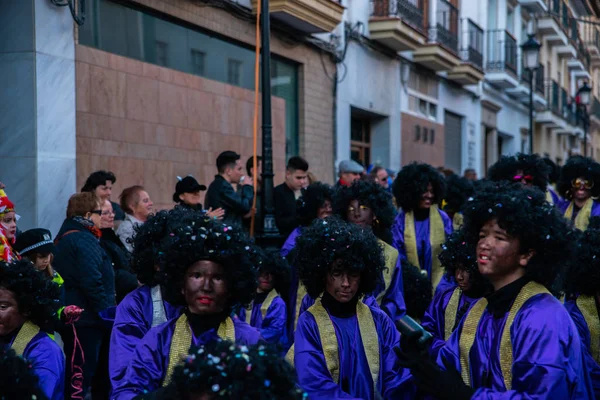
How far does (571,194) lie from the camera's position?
30.4ft

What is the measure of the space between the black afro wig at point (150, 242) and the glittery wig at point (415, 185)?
11.8 ft

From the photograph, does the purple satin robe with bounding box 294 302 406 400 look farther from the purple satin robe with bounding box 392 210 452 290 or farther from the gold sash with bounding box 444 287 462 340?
the purple satin robe with bounding box 392 210 452 290

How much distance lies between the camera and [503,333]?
312 cm

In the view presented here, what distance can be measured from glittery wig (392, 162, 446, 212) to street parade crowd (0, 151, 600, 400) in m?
1.20

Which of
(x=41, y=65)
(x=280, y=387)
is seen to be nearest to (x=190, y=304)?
(x=280, y=387)

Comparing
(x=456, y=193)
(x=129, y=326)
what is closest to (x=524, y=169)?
(x=456, y=193)

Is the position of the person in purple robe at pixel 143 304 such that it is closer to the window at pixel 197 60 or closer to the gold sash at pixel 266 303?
the gold sash at pixel 266 303

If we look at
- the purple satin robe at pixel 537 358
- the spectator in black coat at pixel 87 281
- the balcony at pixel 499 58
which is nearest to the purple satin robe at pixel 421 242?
the spectator in black coat at pixel 87 281

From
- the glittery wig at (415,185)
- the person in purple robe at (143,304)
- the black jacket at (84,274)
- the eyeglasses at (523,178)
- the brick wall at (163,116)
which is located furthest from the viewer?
the brick wall at (163,116)

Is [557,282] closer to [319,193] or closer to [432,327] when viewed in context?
[432,327]

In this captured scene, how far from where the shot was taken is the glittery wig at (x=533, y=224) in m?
3.23

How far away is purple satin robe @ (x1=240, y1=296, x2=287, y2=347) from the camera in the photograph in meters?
6.24

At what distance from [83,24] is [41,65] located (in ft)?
3.44

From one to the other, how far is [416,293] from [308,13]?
25.9 ft
